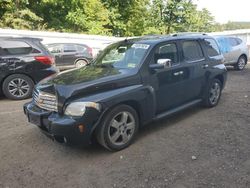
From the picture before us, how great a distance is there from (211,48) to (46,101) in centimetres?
389

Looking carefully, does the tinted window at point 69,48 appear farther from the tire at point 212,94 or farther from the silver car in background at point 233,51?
the tire at point 212,94

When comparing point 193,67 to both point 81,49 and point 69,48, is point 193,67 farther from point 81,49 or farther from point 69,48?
point 81,49

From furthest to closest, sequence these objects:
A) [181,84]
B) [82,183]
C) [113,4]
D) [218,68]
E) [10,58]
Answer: [113,4] → [10,58] → [218,68] → [181,84] → [82,183]

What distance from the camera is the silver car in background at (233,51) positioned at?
40.2ft

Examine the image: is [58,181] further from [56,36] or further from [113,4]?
[113,4]

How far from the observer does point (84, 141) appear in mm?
4062

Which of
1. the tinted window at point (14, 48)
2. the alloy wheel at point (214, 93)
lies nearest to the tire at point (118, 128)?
the alloy wheel at point (214, 93)

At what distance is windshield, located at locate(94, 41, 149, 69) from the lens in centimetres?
490

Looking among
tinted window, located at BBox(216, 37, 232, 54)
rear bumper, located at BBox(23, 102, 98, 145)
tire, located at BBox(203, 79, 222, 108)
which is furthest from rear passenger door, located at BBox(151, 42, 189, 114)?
tinted window, located at BBox(216, 37, 232, 54)

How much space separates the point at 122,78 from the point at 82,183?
5.48ft

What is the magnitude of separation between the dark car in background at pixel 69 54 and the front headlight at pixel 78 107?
1012 cm

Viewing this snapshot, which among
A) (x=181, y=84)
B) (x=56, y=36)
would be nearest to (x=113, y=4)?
(x=56, y=36)

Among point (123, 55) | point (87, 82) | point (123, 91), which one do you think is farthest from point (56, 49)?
point (123, 91)

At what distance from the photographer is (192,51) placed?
5836 mm
